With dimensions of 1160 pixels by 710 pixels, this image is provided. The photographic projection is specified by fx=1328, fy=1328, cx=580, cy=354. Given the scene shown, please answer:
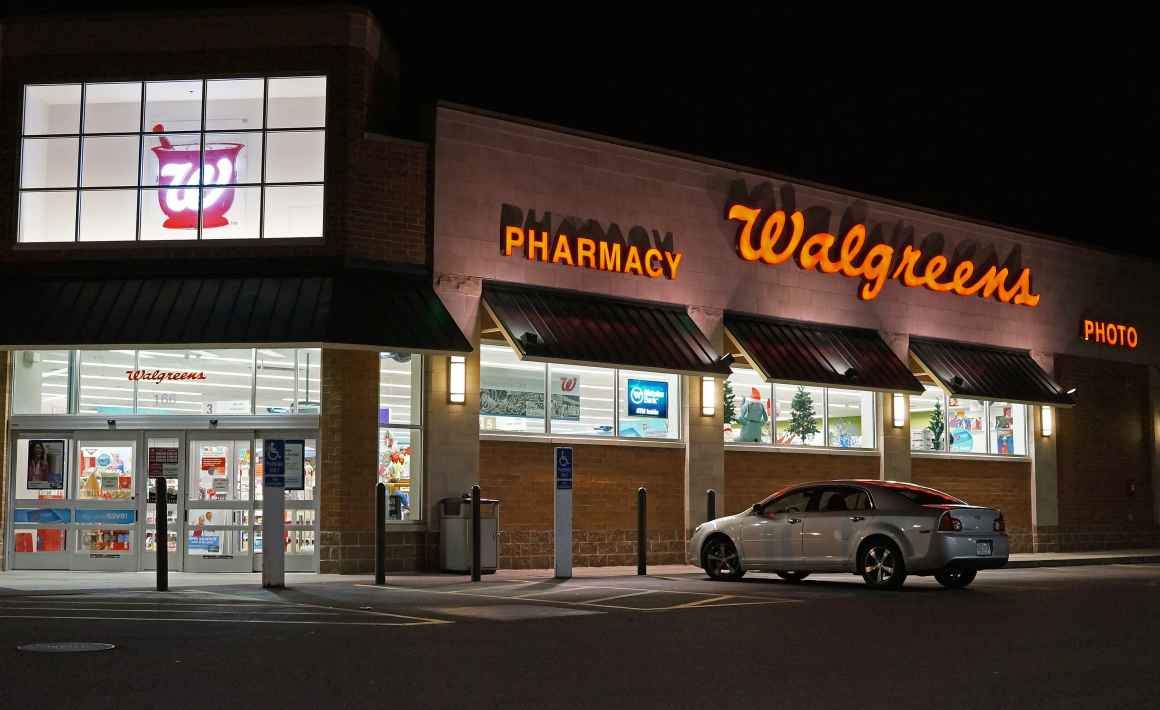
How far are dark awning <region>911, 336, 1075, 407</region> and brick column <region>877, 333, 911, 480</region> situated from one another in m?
1.35

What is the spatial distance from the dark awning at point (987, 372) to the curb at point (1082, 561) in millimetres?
3913

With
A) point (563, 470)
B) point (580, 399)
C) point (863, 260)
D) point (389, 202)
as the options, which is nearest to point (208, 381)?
point (389, 202)

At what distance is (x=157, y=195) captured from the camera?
21.5 metres

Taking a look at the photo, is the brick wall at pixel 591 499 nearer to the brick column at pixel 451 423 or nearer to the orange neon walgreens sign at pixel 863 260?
the brick column at pixel 451 423

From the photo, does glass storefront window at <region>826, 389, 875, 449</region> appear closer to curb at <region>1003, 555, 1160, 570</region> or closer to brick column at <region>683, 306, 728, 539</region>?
brick column at <region>683, 306, 728, 539</region>

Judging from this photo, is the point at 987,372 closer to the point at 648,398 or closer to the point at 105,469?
the point at 648,398

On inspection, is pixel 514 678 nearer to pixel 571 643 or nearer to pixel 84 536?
pixel 571 643

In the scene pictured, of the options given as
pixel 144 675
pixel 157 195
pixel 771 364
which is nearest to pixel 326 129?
pixel 157 195

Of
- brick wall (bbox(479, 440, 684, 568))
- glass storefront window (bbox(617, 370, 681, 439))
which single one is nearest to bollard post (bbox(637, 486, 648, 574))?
brick wall (bbox(479, 440, 684, 568))

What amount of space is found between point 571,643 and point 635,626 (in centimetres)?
164

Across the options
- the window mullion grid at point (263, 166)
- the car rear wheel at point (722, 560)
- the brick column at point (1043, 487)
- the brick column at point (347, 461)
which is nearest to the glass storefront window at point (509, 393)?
the brick column at point (347, 461)

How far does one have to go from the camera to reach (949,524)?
58.7ft

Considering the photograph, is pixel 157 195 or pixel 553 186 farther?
pixel 553 186

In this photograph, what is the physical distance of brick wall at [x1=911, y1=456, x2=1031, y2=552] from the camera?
97.2ft
